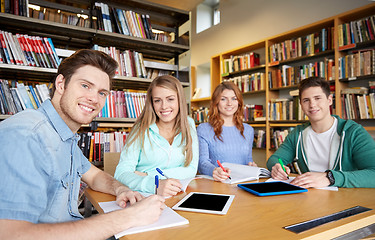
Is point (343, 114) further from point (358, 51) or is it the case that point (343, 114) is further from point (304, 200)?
point (304, 200)

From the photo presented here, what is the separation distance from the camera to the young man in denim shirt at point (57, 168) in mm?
602

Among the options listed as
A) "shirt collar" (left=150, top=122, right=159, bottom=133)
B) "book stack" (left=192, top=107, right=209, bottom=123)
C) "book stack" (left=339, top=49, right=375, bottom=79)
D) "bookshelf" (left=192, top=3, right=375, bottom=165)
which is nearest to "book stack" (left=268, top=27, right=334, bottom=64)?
"bookshelf" (left=192, top=3, right=375, bottom=165)

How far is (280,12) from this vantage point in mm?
4020

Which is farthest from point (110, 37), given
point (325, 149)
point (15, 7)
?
point (325, 149)

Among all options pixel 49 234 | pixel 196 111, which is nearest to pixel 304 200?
pixel 49 234

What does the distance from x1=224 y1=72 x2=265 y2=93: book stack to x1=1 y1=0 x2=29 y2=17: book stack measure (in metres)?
3.22

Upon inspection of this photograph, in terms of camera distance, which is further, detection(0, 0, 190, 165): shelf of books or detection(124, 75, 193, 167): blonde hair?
detection(0, 0, 190, 165): shelf of books

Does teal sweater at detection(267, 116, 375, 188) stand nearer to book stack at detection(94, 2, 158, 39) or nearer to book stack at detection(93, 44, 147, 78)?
book stack at detection(93, 44, 147, 78)

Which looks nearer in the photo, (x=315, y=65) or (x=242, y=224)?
(x=242, y=224)

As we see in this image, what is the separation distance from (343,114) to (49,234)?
10.8 feet

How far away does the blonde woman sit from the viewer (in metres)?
1.39

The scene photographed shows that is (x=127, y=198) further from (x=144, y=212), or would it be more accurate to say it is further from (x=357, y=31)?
(x=357, y=31)

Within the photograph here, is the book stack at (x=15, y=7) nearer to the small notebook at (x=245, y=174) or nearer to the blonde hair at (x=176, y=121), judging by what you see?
the blonde hair at (x=176, y=121)

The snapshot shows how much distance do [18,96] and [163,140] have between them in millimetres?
1694
